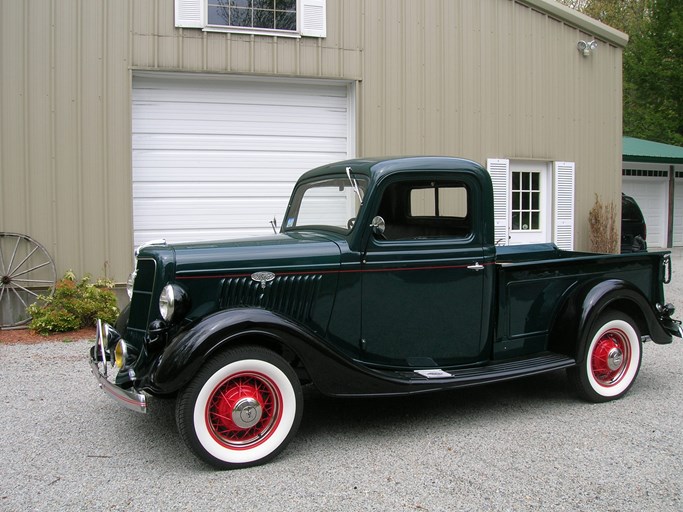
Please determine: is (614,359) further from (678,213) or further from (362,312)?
(678,213)

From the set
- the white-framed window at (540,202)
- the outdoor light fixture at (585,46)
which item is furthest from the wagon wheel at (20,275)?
the outdoor light fixture at (585,46)

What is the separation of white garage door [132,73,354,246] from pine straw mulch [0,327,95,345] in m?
1.59

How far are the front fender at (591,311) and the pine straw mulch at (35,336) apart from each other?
5117 millimetres

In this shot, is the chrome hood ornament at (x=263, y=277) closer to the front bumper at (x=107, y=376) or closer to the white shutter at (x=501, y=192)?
the front bumper at (x=107, y=376)

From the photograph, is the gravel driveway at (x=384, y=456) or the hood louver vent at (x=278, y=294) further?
the hood louver vent at (x=278, y=294)

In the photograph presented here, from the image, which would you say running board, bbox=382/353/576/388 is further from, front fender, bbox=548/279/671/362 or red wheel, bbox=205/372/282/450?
red wheel, bbox=205/372/282/450

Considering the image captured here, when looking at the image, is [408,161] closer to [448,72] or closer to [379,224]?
[379,224]

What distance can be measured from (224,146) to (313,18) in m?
2.14

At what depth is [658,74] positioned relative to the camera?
2234cm

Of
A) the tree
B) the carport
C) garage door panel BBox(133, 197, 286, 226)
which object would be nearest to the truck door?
garage door panel BBox(133, 197, 286, 226)

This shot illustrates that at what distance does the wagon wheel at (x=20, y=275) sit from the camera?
7797mm

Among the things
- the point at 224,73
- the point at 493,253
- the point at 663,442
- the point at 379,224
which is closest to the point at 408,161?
the point at 379,224

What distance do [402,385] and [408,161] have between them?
5.08ft

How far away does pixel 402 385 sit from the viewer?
4168 mm
